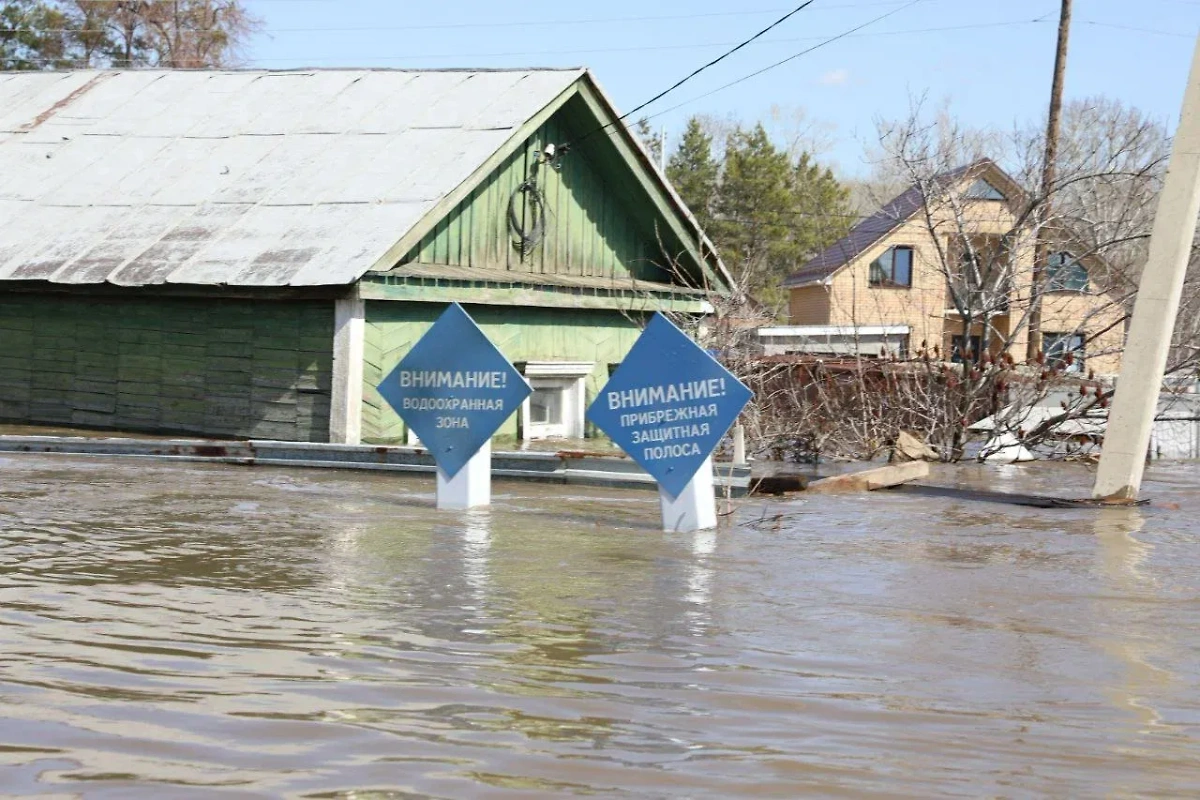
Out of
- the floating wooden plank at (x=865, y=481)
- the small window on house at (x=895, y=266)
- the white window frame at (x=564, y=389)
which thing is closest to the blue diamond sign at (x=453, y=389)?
the floating wooden plank at (x=865, y=481)

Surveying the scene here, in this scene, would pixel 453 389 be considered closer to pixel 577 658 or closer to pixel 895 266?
pixel 577 658

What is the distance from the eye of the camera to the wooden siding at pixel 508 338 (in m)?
18.2

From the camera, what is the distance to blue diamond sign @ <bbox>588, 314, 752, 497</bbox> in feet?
36.4

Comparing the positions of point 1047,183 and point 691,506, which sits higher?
point 1047,183

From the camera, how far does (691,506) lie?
37.1ft

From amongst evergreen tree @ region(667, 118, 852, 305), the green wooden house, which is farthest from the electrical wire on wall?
evergreen tree @ region(667, 118, 852, 305)

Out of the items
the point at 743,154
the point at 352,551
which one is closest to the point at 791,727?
the point at 352,551

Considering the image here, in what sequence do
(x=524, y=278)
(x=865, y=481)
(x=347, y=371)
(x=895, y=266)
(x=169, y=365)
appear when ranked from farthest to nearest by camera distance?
(x=895, y=266)
(x=524, y=278)
(x=169, y=365)
(x=347, y=371)
(x=865, y=481)

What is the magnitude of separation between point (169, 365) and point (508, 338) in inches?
166

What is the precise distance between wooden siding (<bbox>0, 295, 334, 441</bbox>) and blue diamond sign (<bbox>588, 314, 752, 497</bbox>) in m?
7.37

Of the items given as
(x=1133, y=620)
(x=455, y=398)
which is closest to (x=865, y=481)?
(x=455, y=398)

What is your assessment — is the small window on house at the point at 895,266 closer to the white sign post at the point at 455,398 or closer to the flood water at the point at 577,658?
the flood water at the point at 577,658

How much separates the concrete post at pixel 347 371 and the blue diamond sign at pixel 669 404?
6.91m

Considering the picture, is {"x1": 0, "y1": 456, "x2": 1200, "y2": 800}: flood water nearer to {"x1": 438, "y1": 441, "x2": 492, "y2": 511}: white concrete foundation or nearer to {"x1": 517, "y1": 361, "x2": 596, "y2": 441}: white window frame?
{"x1": 438, "y1": 441, "x2": 492, "y2": 511}: white concrete foundation
